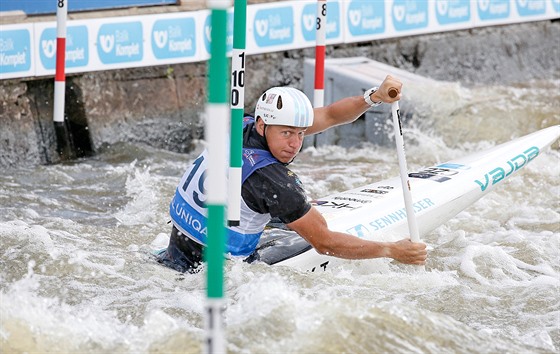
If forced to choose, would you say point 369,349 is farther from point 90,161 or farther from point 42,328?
point 90,161

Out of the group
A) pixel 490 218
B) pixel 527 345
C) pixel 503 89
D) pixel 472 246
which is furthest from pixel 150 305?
pixel 503 89

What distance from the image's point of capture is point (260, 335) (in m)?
3.98

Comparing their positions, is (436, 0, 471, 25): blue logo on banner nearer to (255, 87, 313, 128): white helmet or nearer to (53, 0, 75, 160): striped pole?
(53, 0, 75, 160): striped pole

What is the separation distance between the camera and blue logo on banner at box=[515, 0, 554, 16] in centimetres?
1212

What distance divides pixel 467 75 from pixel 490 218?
4.89 metres

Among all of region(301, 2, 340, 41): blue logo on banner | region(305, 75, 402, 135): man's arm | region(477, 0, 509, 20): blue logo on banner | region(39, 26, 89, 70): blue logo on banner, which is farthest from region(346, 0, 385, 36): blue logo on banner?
region(305, 75, 402, 135): man's arm

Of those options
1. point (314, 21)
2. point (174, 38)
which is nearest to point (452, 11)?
point (314, 21)

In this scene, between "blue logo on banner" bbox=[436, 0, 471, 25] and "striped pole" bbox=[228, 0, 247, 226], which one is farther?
"blue logo on banner" bbox=[436, 0, 471, 25]

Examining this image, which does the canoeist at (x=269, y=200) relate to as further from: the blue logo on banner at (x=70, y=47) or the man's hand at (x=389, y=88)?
the blue logo on banner at (x=70, y=47)

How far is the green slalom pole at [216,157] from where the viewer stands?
9.35ft

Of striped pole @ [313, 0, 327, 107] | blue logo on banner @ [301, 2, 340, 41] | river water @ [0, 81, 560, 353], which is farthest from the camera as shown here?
blue logo on banner @ [301, 2, 340, 41]

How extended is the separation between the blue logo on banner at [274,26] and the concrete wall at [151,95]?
0.20m

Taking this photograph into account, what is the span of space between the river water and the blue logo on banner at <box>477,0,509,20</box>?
276 centimetres

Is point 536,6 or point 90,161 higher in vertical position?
point 536,6
